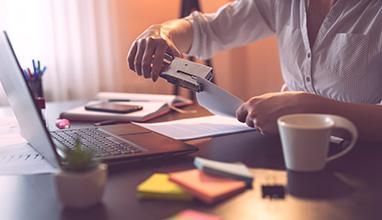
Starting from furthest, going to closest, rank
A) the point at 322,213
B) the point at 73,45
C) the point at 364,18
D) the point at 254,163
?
the point at 73,45 → the point at 364,18 → the point at 254,163 → the point at 322,213

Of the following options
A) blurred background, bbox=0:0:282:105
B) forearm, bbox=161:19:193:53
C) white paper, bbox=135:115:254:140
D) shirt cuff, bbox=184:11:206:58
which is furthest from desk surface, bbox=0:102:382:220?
blurred background, bbox=0:0:282:105

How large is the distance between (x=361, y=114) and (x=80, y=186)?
1.72 feet

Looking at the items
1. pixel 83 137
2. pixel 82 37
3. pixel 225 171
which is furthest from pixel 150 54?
pixel 82 37

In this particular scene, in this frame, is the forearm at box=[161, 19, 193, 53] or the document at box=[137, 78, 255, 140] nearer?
the document at box=[137, 78, 255, 140]

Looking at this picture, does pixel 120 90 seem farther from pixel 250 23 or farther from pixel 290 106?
pixel 290 106

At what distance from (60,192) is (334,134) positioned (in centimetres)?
53

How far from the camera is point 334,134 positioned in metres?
0.95

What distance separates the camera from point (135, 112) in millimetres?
1276

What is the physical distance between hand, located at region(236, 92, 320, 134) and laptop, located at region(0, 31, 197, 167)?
0.46 feet

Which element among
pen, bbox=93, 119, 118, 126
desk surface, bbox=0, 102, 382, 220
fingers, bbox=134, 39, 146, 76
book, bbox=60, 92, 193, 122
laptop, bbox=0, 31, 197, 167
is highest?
fingers, bbox=134, 39, 146, 76

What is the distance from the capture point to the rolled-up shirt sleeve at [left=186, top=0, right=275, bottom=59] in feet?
4.99

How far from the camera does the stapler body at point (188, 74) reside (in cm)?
106

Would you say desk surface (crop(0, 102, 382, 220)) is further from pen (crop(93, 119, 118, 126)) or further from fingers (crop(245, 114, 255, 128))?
pen (crop(93, 119, 118, 126))

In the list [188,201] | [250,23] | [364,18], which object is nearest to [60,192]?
[188,201]
